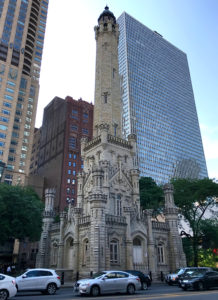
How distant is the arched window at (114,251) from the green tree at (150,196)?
19.7 meters

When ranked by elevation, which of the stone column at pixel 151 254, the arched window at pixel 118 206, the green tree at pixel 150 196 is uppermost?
the green tree at pixel 150 196

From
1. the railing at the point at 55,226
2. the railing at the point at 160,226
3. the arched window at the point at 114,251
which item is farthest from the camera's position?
the railing at the point at 55,226

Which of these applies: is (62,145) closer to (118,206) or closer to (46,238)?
(46,238)

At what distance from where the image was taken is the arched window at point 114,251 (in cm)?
3109

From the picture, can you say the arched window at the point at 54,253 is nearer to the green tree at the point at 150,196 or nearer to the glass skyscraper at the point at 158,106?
the green tree at the point at 150,196

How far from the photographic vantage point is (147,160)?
12912 centimetres

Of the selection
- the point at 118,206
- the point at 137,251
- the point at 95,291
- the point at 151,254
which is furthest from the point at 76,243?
the point at 95,291

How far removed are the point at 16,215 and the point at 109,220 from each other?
12.1 m

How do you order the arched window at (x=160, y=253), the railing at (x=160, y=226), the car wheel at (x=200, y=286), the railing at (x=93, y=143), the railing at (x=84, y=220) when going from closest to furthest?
the car wheel at (x=200, y=286) < the railing at (x=84, y=220) < the arched window at (x=160, y=253) < the railing at (x=160, y=226) < the railing at (x=93, y=143)

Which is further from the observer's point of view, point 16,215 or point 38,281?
point 16,215

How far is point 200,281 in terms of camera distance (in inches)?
783

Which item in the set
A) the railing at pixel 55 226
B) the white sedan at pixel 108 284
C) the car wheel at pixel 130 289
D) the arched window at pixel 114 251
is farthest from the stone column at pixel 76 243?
the car wheel at pixel 130 289

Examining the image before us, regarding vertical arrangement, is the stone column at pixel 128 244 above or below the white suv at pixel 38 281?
above

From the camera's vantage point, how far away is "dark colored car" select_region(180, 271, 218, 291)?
1948 cm
